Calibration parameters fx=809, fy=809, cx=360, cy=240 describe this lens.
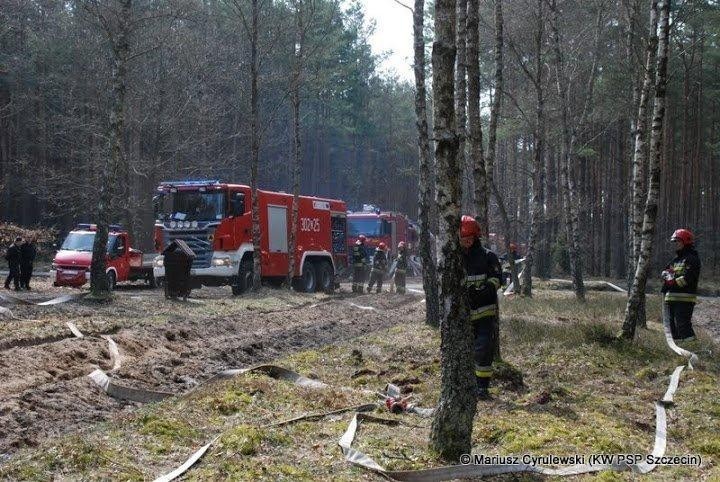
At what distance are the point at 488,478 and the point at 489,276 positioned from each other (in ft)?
10.1

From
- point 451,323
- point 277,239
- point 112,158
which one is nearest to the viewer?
point 451,323

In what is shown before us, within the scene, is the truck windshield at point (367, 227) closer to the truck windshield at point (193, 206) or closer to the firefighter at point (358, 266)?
the firefighter at point (358, 266)

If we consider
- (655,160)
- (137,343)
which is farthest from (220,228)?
(655,160)

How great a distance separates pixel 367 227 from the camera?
126 ft

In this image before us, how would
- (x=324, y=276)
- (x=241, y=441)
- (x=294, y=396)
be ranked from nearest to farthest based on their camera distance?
(x=241, y=441) → (x=294, y=396) → (x=324, y=276)

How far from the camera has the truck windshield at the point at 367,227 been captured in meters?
38.2

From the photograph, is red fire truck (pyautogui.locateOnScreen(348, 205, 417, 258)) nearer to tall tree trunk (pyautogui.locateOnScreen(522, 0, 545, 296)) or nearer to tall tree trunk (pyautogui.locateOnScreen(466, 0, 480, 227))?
tall tree trunk (pyautogui.locateOnScreen(522, 0, 545, 296))

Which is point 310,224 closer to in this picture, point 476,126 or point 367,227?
point 367,227

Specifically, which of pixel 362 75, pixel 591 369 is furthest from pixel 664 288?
pixel 362 75

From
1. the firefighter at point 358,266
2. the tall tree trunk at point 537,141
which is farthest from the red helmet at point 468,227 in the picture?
the firefighter at point 358,266

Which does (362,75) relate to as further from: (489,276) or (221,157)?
(489,276)

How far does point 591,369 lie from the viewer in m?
10.2

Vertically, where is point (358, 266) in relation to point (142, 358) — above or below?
above

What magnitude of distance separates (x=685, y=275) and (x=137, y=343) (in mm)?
7903
